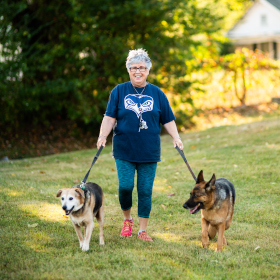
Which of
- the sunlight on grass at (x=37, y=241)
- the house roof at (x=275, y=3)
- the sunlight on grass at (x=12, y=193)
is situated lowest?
the sunlight on grass at (x=37, y=241)

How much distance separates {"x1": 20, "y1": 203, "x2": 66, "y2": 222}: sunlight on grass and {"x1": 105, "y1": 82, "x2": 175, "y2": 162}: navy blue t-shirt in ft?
5.69

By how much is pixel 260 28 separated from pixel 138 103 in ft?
106

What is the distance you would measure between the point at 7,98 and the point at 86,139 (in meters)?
3.92

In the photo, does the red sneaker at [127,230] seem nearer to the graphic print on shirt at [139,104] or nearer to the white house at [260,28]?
the graphic print on shirt at [139,104]

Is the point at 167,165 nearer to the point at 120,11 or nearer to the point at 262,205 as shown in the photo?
the point at 262,205

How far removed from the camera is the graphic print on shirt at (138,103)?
4328 mm

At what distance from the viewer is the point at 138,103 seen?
4344 millimetres

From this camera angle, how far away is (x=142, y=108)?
4.33m

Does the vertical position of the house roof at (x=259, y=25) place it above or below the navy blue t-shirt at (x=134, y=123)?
above

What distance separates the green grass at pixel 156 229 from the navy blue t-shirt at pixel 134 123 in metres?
1.12

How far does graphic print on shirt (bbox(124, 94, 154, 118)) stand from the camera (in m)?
4.33

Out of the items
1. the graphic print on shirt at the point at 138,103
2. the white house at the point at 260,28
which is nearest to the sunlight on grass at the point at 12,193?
the graphic print on shirt at the point at 138,103

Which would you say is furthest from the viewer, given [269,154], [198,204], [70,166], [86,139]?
[86,139]

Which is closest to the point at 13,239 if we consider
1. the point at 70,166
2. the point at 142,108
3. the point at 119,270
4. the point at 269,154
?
the point at 119,270
